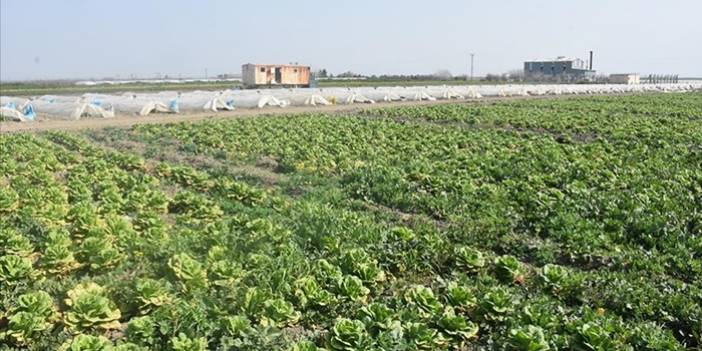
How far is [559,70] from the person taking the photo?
378 feet

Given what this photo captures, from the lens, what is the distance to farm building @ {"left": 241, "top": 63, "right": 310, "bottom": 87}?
70312mm

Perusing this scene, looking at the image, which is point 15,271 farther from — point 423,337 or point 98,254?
point 423,337

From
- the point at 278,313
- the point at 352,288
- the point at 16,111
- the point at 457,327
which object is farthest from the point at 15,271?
the point at 16,111

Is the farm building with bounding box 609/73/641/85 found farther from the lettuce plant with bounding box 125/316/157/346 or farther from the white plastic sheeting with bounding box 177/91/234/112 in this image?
the lettuce plant with bounding box 125/316/157/346

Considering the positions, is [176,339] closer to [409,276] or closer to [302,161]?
[409,276]

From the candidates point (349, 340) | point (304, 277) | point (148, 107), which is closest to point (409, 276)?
point (304, 277)

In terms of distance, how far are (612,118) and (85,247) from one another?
89.2 feet

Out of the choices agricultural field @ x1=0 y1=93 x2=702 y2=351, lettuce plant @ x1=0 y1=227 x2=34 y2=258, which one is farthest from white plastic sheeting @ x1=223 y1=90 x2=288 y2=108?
lettuce plant @ x1=0 y1=227 x2=34 y2=258

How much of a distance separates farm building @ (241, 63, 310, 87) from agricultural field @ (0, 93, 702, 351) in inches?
2226

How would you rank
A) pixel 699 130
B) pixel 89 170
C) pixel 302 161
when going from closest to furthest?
pixel 89 170
pixel 302 161
pixel 699 130

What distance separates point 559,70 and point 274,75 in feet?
227

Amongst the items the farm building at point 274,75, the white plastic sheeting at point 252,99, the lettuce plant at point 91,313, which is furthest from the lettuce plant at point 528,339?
the farm building at point 274,75

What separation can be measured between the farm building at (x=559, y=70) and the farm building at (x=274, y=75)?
55.8 meters

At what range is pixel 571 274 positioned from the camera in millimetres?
6629
